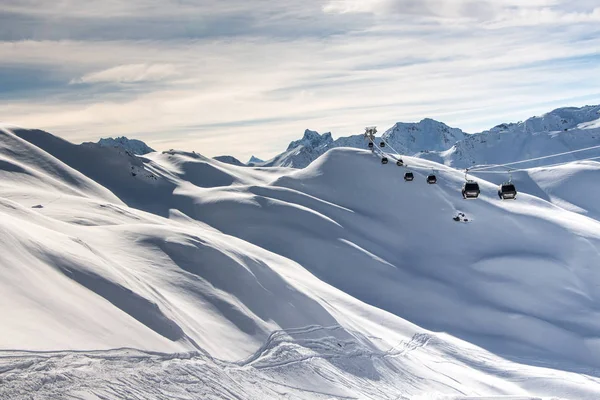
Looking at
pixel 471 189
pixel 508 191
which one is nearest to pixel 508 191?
pixel 508 191

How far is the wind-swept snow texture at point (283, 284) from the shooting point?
34688 millimetres

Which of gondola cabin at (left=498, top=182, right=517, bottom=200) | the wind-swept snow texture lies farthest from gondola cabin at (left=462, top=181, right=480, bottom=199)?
the wind-swept snow texture

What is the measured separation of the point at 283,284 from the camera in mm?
60219

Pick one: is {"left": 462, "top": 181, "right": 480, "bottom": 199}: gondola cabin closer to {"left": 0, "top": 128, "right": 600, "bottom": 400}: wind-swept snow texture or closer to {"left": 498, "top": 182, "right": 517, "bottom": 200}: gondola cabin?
{"left": 498, "top": 182, "right": 517, "bottom": 200}: gondola cabin

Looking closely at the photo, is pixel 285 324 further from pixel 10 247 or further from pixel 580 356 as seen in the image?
pixel 580 356

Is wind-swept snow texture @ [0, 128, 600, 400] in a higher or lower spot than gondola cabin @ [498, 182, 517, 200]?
lower

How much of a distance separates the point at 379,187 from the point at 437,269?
2907cm

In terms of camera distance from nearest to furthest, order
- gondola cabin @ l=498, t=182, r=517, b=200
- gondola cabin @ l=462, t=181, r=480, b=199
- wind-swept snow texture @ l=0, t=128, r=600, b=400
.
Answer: wind-swept snow texture @ l=0, t=128, r=600, b=400 → gondola cabin @ l=498, t=182, r=517, b=200 → gondola cabin @ l=462, t=181, r=480, b=199

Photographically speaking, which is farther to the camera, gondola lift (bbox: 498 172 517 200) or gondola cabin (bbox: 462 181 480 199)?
gondola cabin (bbox: 462 181 480 199)

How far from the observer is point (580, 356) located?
258ft

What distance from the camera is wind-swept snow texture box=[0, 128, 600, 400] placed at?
3469 cm

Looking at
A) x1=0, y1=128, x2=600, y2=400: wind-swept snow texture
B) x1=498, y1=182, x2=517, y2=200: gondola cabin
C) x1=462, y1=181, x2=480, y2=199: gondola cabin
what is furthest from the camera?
x1=462, y1=181, x2=480, y2=199: gondola cabin

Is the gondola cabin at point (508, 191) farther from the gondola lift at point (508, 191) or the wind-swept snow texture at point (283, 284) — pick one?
the wind-swept snow texture at point (283, 284)

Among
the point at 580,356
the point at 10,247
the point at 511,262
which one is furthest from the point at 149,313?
the point at 511,262
